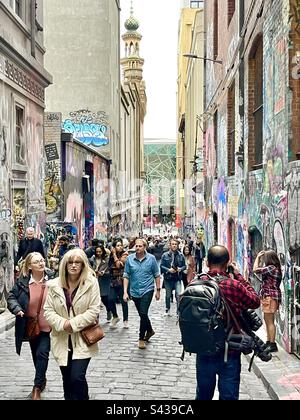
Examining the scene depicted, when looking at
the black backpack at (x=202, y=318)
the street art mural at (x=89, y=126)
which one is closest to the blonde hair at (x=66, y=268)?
the black backpack at (x=202, y=318)

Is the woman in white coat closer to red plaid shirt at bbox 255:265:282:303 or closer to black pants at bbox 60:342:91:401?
black pants at bbox 60:342:91:401

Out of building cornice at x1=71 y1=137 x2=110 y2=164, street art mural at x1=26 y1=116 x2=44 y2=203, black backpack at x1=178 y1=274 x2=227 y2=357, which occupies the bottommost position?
black backpack at x1=178 y1=274 x2=227 y2=357

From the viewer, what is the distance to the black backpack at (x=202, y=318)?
473 centimetres

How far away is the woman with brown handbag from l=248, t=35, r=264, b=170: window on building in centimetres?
718

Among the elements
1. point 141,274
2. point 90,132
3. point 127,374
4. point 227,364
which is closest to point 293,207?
point 141,274

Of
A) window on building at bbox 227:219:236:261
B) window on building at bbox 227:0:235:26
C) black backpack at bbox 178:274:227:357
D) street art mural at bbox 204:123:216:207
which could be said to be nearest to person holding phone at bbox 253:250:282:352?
black backpack at bbox 178:274:227:357

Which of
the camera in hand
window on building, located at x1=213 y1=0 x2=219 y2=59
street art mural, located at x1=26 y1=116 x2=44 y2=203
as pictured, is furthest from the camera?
window on building, located at x1=213 y1=0 x2=219 y2=59

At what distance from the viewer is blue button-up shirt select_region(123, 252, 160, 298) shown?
30.0 feet

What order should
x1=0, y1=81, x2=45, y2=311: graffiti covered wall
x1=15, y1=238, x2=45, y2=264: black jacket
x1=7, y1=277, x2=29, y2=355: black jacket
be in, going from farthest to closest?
1. x1=0, y1=81, x2=45, y2=311: graffiti covered wall
2. x1=15, y1=238, x2=45, y2=264: black jacket
3. x1=7, y1=277, x2=29, y2=355: black jacket

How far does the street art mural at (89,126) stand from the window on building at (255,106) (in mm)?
23881

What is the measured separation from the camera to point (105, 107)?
37.5 m

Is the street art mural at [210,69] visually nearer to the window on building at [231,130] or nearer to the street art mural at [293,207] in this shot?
the window on building at [231,130]

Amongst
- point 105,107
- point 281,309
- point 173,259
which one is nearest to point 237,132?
point 173,259

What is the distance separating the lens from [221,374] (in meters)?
5.01
